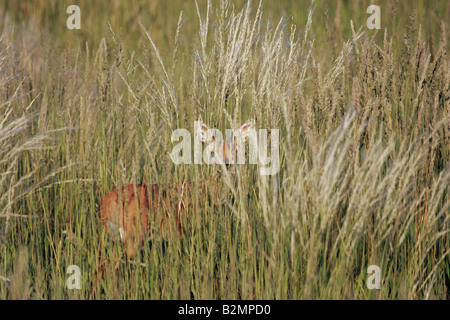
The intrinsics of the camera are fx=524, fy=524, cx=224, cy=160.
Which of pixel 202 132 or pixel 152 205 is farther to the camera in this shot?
pixel 202 132

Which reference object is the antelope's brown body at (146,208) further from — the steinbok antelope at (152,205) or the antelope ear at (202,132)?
the antelope ear at (202,132)

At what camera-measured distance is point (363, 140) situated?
220cm

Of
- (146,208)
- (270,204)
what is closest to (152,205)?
(146,208)

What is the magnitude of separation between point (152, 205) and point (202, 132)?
1.27 ft

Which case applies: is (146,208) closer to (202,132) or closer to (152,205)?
(152,205)

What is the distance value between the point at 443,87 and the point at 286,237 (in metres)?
0.99

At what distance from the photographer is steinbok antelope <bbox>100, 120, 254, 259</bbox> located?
2.04 m

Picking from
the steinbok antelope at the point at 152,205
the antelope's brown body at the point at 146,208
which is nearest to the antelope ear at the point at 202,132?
the steinbok antelope at the point at 152,205

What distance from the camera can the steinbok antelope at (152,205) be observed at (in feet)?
6.70

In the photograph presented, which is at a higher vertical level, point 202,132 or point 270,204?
point 202,132

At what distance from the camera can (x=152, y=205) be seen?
2.17m

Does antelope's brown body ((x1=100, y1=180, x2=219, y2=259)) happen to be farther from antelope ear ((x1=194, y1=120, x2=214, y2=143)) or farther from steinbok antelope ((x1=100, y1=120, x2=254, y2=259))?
antelope ear ((x1=194, y1=120, x2=214, y2=143))
